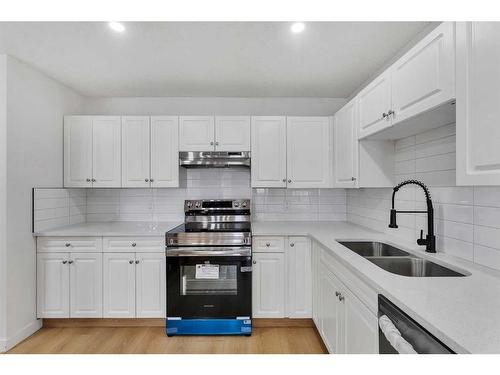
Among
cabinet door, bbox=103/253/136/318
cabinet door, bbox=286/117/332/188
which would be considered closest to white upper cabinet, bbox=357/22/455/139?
cabinet door, bbox=286/117/332/188

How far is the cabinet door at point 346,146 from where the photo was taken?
2.30 meters

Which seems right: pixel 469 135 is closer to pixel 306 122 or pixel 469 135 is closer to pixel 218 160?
pixel 306 122

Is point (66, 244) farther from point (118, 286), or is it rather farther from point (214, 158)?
point (214, 158)

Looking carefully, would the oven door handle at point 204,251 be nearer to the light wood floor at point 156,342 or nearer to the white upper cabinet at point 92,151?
the light wood floor at point 156,342

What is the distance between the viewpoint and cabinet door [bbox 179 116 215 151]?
281 cm

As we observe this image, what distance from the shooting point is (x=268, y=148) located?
284 centimetres

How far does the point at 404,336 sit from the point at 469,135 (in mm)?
810

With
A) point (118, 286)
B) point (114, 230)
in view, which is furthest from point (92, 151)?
point (118, 286)

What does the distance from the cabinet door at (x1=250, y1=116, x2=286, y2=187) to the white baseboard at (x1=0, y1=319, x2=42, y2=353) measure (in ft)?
7.83

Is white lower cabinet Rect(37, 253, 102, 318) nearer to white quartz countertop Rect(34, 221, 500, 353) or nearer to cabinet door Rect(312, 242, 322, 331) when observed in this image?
cabinet door Rect(312, 242, 322, 331)

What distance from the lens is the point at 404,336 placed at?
0.98 m

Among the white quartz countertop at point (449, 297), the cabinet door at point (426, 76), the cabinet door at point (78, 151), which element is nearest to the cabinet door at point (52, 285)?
the cabinet door at point (78, 151)

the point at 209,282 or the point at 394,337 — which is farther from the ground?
the point at 394,337

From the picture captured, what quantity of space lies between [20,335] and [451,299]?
3.07 meters
